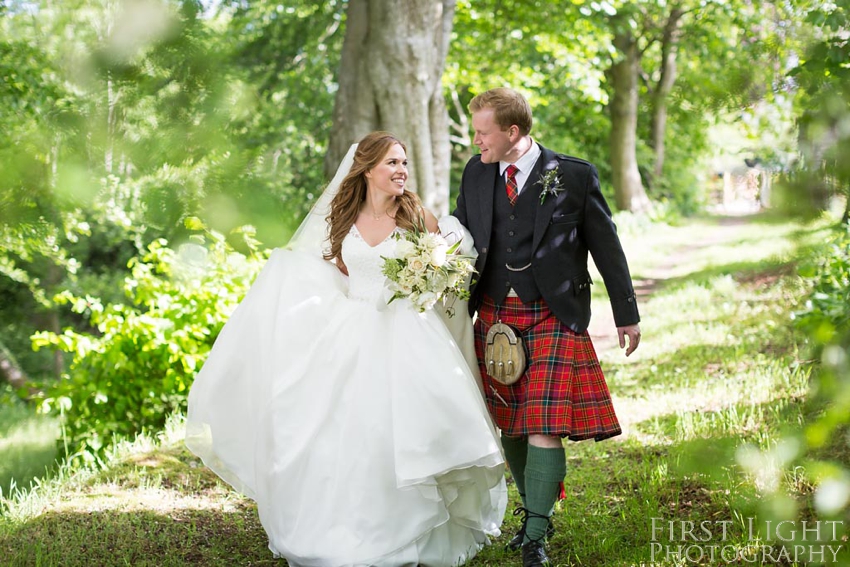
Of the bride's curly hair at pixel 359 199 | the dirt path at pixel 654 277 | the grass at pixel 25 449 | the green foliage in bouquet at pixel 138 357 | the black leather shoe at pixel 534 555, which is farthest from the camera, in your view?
the dirt path at pixel 654 277

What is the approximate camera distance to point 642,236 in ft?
65.9

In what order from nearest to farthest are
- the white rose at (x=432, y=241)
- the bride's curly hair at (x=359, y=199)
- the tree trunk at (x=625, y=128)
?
the white rose at (x=432, y=241)
the bride's curly hair at (x=359, y=199)
the tree trunk at (x=625, y=128)

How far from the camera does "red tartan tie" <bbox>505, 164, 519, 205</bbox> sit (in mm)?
3912

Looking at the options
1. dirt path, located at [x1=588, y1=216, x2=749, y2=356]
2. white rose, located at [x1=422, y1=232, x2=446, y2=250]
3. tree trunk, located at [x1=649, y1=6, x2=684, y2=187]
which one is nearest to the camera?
white rose, located at [x1=422, y1=232, x2=446, y2=250]

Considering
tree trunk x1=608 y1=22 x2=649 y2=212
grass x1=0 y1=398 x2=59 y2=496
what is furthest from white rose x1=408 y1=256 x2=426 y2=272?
tree trunk x1=608 y1=22 x2=649 y2=212

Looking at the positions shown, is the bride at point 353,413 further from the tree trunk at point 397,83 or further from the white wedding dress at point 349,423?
the tree trunk at point 397,83

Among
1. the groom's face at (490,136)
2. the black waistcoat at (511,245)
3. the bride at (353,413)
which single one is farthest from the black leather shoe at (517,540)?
the groom's face at (490,136)

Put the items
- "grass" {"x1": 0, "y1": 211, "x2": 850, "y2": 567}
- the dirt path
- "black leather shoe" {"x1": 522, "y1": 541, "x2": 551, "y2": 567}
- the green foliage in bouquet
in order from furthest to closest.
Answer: the dirt path
the green foliage in bouquet
"black leather shoe" {"x1": 522, "y1": 541, "x2": 551, "y2": 567}
"grass" {"x1": 0, "y1": 211, "x2": 850, "y2": 567}

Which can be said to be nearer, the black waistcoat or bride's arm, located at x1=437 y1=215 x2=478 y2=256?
the black waistcoat

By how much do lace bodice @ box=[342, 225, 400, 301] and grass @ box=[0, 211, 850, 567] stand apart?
131 centimetres

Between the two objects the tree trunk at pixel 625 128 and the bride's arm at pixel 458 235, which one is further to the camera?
the tree trunk at pixel 625 128

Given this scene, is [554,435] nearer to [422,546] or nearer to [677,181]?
[422,546]

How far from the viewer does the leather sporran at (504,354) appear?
383 cm

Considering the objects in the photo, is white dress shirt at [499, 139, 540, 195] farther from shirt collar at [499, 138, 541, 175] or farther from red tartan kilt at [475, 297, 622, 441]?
red tartan kilt at [475, 297, 622, 441]
